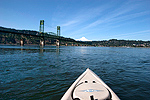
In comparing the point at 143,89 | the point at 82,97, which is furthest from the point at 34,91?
the point at 143,89

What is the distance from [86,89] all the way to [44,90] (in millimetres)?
2350

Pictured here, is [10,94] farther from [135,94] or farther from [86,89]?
[135,94]

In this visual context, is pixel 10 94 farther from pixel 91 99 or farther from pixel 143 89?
pixel 143 89

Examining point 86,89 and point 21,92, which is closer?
point 86,89

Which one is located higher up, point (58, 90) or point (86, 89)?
point (86, 89)

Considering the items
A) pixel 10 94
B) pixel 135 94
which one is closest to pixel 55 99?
pixel 10 94

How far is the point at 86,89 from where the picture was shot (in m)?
3.66

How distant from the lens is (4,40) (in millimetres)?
164750

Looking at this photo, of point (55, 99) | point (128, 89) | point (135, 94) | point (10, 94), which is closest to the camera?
point (55, 99)

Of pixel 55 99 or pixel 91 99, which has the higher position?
pixel 91 99

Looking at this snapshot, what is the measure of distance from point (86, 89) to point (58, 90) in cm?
183

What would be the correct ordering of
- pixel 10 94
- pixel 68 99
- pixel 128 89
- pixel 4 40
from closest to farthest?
pixel 68 99 < pixel 10 94 < pixel 128 89 < pixel 4 40

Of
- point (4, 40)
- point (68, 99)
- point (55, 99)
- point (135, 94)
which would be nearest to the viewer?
point (68, 99)

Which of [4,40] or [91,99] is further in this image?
[4,40]
